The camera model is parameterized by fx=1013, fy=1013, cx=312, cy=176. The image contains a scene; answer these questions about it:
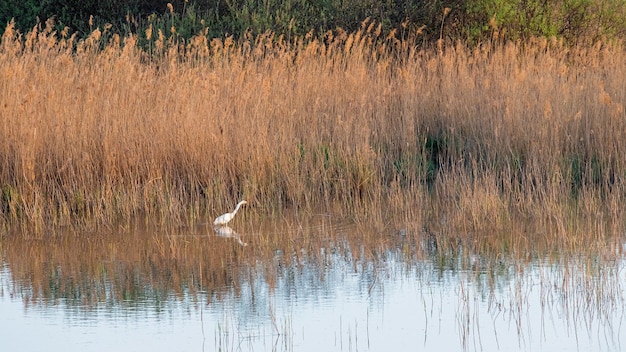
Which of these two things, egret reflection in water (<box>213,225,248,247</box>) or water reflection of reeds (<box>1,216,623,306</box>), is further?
egret reflection in water (<box>213,225,248,247</box>)

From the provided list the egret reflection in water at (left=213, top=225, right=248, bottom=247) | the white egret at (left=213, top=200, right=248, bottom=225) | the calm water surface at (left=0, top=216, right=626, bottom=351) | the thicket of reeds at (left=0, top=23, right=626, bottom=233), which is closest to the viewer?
the calm water surface at (left=0, top=216, right=626, bottom=351)

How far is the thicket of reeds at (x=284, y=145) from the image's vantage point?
8180mm

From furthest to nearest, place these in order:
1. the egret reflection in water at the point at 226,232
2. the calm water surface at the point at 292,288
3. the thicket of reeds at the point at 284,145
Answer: the thicket of reeds at the point at 284,145 < the egret reflection in water at the point at 226,232 < the calm water surface at the point at 292,288

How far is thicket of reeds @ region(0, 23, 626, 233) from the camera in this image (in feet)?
26.8

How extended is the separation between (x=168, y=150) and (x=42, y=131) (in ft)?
3.51

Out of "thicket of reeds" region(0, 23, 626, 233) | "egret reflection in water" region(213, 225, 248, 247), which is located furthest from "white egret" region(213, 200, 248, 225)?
"thicket of reeds" region(0, 23, 626, 233)

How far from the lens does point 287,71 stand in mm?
10984

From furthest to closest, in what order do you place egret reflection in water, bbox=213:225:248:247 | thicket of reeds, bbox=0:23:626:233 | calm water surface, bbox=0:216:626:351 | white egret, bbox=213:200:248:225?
1. thicket of reeds, bbox=0:23:626:233
2. white egret, bbox=213:200:248:225
3. egret reflection in water, bbox=213:225:248:247
4. calm water surface, bbox=0:216:626:351

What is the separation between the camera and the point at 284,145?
9.23m

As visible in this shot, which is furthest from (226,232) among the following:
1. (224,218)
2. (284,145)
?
(284,145)

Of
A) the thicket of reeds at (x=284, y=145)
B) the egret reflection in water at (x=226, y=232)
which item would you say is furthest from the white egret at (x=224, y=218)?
the thicket of reeds at (x=284, y=145)

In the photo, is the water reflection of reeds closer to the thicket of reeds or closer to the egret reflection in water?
the egret reflection in water

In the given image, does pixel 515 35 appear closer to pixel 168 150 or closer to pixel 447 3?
pixel 447 3

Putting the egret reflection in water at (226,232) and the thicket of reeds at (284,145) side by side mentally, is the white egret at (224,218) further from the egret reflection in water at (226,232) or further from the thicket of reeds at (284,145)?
the thicket of reeds at (284,145)
